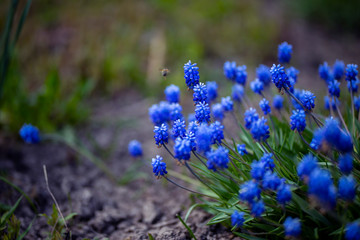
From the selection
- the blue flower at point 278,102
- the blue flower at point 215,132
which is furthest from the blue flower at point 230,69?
the blue flower at point 215,132

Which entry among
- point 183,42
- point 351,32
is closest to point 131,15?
point 183,42

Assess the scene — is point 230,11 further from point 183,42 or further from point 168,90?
point 168,90

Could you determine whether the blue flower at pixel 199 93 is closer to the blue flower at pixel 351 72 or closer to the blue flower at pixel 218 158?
the blue flower at pixel 218 158

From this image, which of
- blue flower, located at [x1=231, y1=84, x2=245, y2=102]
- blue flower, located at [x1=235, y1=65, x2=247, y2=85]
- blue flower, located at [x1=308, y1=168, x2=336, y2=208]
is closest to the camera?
blue flower, located at [x1=308, y1=168, x2=336, y2=208]

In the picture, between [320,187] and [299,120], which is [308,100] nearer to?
[299,120]

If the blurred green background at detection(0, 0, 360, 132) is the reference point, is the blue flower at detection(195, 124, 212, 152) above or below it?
below

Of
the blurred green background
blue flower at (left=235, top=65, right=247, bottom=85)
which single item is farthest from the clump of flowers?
the blurred green background

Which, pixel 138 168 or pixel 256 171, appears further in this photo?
pixel 138 168

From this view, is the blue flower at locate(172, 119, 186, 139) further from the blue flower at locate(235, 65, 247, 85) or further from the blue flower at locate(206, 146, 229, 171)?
the blue flower at locate(235, 65, 247, 85)
